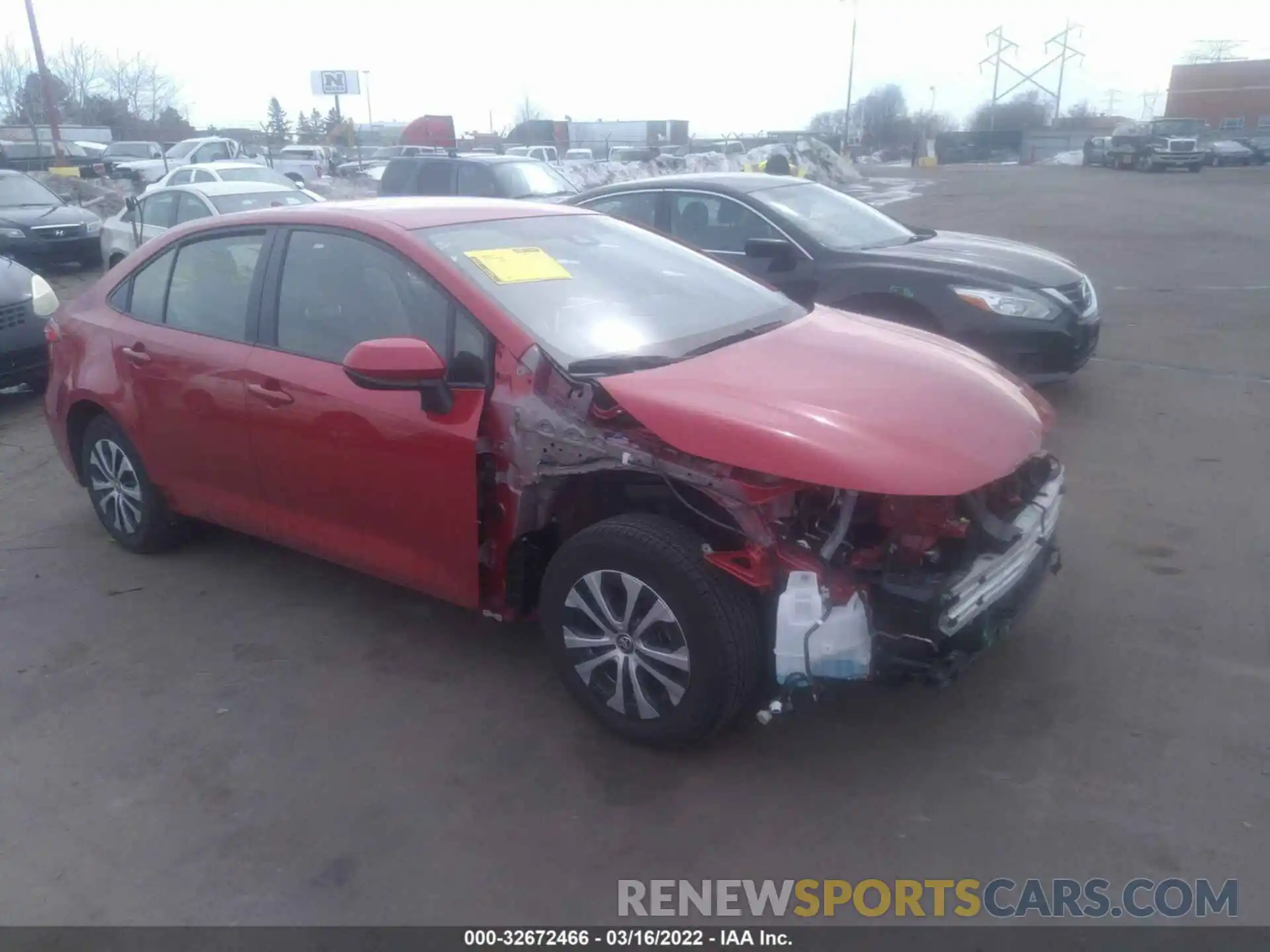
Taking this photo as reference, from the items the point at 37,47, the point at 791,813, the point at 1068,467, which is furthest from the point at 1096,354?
the point at 37,47

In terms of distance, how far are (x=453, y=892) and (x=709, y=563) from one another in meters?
1.19

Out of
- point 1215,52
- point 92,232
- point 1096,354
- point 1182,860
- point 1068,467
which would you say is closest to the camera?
point 1182,860

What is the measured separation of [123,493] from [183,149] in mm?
29445

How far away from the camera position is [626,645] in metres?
3.33

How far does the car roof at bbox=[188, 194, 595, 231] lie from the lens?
4047mm

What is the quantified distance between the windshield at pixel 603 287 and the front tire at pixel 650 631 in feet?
2.31

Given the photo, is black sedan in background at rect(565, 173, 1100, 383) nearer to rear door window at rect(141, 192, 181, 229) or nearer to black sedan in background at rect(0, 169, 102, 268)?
rear door window at rect(141, 192, 181, 229)

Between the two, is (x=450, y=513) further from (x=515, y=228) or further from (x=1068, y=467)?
(x=1068, y=467)

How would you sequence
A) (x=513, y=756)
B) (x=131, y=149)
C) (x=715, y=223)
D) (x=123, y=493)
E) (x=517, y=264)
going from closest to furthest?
(x=513, y=756)
(x=517, y=264)
(x=123, y=493)
(x=715, y=223)
(x=131, y=149)

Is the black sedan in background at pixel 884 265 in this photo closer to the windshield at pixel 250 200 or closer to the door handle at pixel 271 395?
the door handle at pixel 271 395

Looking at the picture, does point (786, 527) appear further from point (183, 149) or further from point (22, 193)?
point (183, 149)

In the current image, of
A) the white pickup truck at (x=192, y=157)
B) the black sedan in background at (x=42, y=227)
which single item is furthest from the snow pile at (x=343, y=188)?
the black sedan in background at (x=42, y=227)

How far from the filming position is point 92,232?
592 inches

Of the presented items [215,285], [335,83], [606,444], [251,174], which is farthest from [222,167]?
[335,83]
